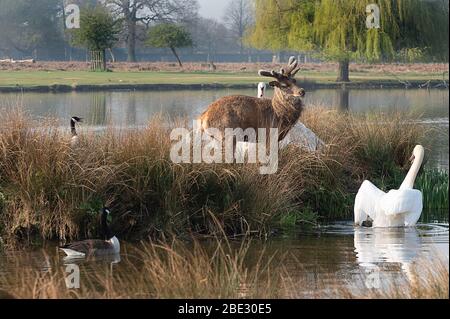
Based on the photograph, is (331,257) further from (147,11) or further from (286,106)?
(147,11)

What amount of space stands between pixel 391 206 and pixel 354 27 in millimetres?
16039

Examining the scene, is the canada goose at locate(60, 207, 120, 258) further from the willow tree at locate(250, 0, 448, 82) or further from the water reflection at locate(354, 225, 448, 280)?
the willow tree at locate(250, 0, 448, 82)

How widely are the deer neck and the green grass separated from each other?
25.2 m

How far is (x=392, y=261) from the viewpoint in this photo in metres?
10.3

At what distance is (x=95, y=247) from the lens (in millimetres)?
10445

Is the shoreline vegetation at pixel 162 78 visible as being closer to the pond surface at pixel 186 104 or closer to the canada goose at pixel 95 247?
the pond surface at pixel 186 104

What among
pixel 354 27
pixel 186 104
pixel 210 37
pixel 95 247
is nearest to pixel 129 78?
pixel 210 37

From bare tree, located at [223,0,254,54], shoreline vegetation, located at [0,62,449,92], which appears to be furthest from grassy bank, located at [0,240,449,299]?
shoreline vegetation, located at [0,62,449,92]

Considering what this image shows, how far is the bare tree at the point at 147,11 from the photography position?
46094mm

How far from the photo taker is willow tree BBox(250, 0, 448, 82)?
88.5ft

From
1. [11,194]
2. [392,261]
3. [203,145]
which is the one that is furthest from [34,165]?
[392,261]

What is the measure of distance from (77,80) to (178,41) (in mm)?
8961

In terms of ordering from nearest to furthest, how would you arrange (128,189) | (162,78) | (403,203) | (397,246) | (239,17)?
(397,246) → (128,189) → (403,203) → (239,17) → (162,78)
